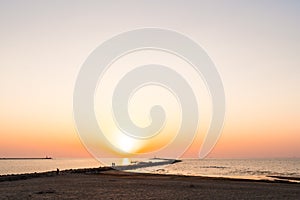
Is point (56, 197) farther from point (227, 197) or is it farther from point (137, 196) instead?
point (227, 197)

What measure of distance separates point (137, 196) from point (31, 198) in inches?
378

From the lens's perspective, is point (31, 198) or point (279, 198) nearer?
point (31, 198)

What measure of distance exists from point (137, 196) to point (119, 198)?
232cm

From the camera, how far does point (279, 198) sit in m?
34.1

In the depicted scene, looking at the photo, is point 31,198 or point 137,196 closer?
point 31,198

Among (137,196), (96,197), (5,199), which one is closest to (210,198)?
(137,196)

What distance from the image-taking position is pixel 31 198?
3064cm

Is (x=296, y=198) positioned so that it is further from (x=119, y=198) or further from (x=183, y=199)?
(x=119, y=198)

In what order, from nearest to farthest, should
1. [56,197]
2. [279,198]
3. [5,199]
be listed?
1. [5,199]
2. [56,197]
3. [279,198]

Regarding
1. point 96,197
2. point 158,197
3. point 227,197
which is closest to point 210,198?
point 227,197

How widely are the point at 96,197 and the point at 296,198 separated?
19.1 metres

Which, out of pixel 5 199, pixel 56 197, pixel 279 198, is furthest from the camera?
pixel 279 198

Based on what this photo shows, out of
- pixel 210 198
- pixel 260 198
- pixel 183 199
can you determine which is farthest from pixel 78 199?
pixel 260 198

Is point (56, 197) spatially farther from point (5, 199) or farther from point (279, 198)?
point (279, 198)
